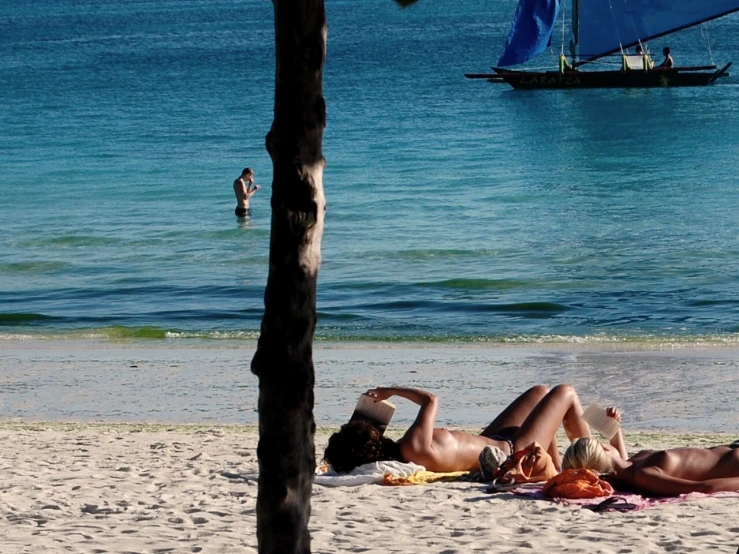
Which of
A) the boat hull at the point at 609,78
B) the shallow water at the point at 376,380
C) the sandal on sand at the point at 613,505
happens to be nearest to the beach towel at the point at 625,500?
the sandal on sand at the point at 613,505

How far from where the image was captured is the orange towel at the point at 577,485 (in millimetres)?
6324

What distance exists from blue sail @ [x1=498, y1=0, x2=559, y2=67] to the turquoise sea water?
1907 mm

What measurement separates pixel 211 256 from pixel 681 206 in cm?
963

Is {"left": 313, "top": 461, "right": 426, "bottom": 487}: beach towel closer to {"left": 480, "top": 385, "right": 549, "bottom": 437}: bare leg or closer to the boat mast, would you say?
{"left": 480, "top": 385, "right": 549, "bottom": 437}: bare leg

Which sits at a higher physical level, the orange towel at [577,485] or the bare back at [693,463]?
the bare back at [693,463]

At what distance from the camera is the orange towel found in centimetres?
632

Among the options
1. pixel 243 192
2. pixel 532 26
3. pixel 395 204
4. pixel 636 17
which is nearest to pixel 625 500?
pixel 243 192

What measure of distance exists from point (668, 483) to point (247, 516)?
212cm

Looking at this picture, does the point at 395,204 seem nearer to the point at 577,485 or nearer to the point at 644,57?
the point at 577,485

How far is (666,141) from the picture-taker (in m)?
34.8

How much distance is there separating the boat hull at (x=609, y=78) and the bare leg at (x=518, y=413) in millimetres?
38159

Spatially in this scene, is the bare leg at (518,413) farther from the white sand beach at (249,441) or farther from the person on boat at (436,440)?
the white sand beach at (249,441)

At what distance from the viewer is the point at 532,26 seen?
1720 inches

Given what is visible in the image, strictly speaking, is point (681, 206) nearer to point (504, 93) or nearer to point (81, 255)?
point (81, 255)
